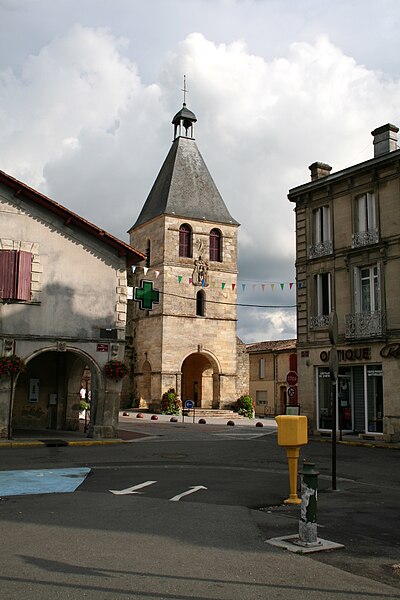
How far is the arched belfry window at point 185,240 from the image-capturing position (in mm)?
45750

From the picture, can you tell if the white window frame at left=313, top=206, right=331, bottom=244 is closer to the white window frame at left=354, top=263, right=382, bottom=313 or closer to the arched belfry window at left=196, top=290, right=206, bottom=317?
the white window frame at left=354, top=263, right=382, bottom=313

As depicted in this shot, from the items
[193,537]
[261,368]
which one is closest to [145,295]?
[193,537]

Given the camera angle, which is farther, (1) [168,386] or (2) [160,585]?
(1) [168,386]

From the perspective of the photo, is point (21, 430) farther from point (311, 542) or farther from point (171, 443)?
point (311, 542)

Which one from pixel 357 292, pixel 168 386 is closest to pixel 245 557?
pixel 357 292

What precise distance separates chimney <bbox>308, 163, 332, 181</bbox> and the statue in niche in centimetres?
2029

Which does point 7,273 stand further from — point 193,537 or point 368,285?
point 193,537

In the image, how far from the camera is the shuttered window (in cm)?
1964

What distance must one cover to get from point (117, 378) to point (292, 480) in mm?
12008

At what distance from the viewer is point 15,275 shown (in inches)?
778

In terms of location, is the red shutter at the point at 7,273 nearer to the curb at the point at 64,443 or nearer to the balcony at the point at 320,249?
the curb at the point at 64,443

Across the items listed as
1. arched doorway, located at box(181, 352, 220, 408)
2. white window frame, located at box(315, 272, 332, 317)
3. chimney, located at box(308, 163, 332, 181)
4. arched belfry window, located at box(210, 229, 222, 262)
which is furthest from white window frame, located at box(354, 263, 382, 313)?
arched belfry window, located at box(210, 229, 222, 262)

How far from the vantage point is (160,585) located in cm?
520

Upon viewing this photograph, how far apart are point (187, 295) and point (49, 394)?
21396 mm
